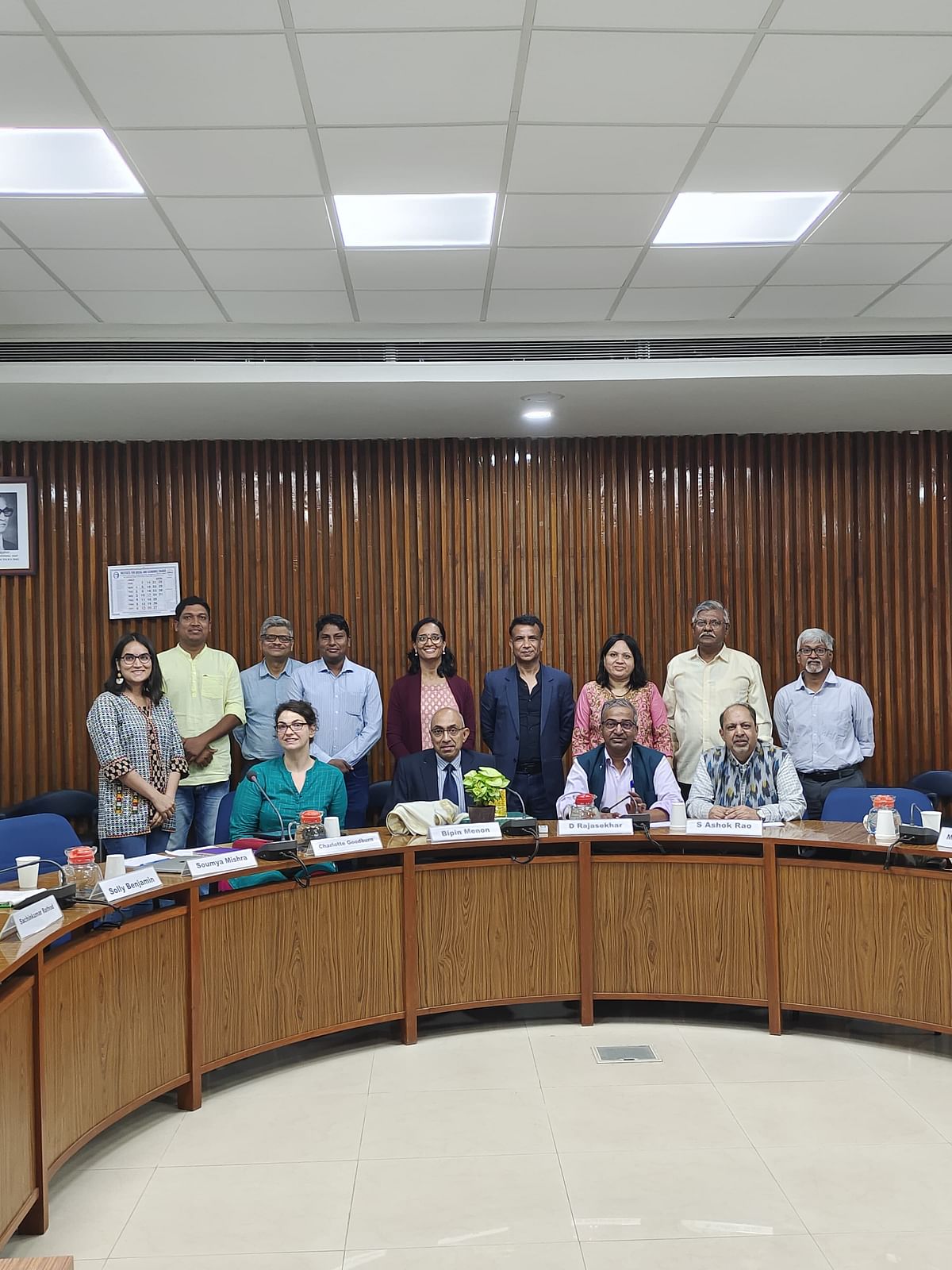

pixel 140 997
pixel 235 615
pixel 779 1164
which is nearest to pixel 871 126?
pixel 779 1164

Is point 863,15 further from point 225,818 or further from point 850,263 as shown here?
point 225,818

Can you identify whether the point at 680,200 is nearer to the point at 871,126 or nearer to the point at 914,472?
the point at 871,126

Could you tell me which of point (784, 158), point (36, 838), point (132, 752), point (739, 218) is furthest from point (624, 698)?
point (36, 838)

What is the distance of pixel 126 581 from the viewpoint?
20.3ft

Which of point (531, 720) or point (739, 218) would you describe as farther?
point (531, 720)

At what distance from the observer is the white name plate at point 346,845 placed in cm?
375

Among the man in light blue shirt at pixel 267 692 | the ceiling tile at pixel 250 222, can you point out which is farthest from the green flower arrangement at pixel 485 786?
the ceiling tile at pixel 250 222

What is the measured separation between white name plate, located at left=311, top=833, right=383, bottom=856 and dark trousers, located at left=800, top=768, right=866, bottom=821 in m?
2.53

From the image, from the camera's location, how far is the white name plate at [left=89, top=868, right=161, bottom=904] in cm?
306

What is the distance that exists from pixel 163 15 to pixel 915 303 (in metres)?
3.72

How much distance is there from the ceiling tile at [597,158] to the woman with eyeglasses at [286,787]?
225 centimetres

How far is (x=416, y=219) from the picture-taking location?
3836 mm

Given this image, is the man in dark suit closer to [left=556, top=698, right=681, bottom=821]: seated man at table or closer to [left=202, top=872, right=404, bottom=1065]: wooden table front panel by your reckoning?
[left=556, top=698, right=681, bottom=821]: seated man at table

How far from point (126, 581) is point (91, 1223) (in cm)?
419
